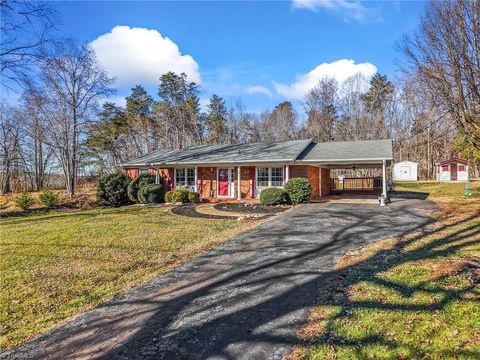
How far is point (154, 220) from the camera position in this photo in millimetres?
12070

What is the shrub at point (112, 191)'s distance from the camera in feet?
63.8

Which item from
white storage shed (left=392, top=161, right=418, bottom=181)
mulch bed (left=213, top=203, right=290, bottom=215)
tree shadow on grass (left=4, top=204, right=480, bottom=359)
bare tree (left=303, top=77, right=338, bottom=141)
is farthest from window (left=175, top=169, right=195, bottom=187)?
white storage shed (left=392, top=161, right=418, bottom=181)

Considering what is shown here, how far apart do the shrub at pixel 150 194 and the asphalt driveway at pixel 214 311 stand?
12264mm

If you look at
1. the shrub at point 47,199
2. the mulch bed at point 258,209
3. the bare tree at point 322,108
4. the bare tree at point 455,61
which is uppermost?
the bare tree at point 322,108

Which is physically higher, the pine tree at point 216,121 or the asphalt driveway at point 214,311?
the pine tree at point 216,121

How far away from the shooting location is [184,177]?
20.4 meters

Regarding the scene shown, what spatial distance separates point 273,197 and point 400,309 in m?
11.4

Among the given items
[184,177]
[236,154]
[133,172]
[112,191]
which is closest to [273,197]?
[236,154]

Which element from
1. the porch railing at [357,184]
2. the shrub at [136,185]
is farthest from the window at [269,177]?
the porch railing at [357,184]

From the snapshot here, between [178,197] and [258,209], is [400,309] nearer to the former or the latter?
[258,209]

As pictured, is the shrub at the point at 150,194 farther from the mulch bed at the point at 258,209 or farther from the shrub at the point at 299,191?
the shrub at the point at 299,191

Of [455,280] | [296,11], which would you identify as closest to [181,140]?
[296,11]

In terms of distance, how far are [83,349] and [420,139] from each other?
156ft

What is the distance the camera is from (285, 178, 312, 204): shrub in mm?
15367
